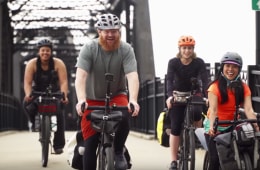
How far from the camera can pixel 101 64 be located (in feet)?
20.7

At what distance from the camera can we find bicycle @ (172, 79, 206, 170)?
767 centimetres

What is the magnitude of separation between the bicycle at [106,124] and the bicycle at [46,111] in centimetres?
347

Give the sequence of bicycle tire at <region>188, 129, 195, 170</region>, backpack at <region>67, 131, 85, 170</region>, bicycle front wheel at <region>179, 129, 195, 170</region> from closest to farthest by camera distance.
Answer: backpack at <region>67, 131, 85, 170</region>, bicycle tire at <region>188, 129, 195, 170</region>, bicycle front wheel at <region>179, 129, 195, 170</region>

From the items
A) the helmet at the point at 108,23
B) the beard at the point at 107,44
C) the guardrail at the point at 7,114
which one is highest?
the helmet at the point at 108,23

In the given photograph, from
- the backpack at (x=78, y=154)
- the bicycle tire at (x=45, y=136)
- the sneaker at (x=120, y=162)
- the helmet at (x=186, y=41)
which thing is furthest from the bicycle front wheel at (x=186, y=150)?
the bicycle tire at (x=45, y=136)

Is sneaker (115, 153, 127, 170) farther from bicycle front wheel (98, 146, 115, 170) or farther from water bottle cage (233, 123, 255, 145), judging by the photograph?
water bottle cage (233, 123, 255, 145)

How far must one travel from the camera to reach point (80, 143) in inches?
271

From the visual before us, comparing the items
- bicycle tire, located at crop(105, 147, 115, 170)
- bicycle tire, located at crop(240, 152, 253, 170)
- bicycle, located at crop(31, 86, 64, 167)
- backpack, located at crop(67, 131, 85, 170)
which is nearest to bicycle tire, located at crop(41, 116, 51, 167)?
bicycle, located at crop(31, 86, 64, 167)

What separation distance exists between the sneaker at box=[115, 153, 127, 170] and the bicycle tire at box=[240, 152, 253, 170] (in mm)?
940

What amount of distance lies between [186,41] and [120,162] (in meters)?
2.23

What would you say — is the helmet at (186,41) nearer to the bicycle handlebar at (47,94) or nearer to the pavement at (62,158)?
the pavement at (62,158)

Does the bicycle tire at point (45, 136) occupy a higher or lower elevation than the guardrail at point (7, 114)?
higher

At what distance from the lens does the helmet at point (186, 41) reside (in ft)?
26.5

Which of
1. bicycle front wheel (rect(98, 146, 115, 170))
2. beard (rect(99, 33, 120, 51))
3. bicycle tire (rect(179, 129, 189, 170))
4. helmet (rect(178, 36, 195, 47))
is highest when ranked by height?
helmet (rect(178, 36, 195, 47))
